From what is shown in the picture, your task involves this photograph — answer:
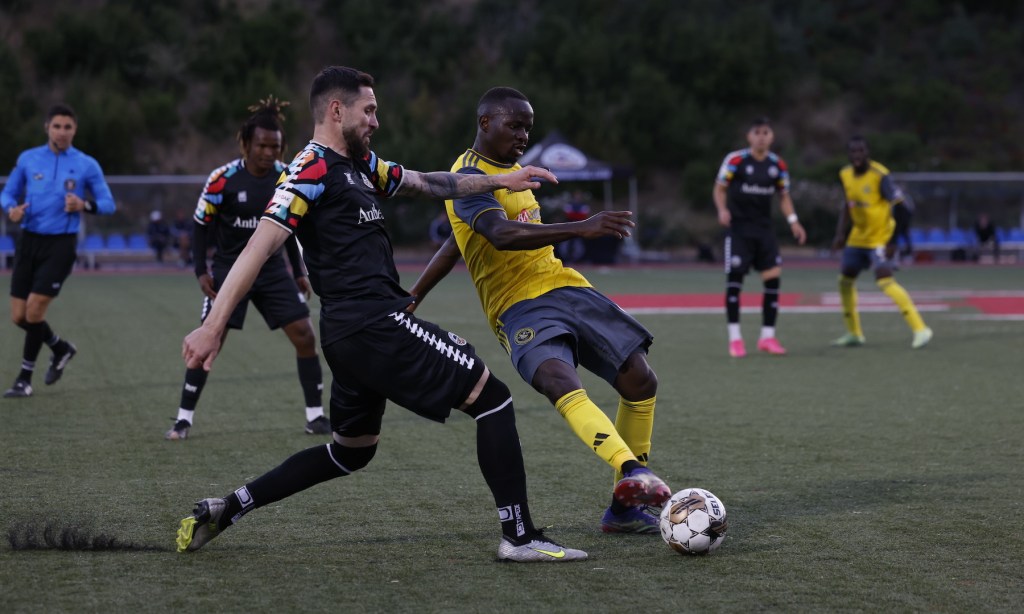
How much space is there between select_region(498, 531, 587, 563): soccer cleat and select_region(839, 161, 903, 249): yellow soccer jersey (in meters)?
9.40

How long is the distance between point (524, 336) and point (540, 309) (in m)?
0.15

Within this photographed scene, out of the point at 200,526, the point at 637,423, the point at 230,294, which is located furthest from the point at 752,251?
the point at 230,294

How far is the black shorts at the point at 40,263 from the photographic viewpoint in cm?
952

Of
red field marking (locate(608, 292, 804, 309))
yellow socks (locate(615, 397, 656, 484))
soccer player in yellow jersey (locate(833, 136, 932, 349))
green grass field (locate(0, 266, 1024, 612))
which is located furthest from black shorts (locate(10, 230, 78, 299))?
red field marking (locate(608, 292, 804, 309))

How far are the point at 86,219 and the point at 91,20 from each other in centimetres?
1624

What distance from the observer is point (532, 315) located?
5297mm

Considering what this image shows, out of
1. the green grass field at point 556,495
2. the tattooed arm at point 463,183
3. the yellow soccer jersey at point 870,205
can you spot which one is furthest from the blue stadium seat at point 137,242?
the tattooed arm at point 463,183

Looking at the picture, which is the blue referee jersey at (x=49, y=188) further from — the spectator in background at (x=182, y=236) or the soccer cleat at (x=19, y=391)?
the spectator in background at (x=182, y=236)

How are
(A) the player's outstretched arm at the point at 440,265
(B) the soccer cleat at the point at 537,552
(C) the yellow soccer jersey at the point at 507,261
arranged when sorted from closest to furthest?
(B) the soccer cleat at the point at 537,552, (C) the yellow soccer jersey at the point at 507,261, (A) the player's outstretched arm at the point at 440,265

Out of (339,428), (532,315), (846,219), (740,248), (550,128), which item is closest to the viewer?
(339,428)

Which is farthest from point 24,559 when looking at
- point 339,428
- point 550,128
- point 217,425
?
point 550,128

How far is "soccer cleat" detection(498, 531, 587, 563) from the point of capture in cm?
470

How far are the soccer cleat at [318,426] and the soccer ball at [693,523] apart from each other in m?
3.54

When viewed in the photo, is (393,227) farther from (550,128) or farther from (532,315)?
(532,315)
